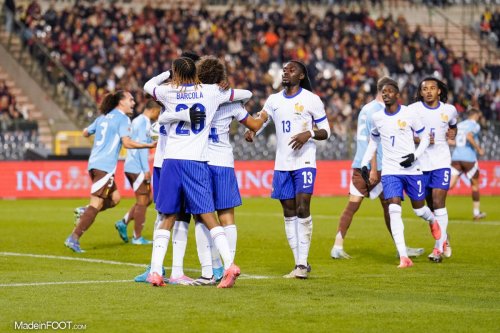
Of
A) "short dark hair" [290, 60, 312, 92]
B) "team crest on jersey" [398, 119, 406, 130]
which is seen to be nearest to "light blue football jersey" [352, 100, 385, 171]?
"team crest on jersey" [398, 119, 406, 130]

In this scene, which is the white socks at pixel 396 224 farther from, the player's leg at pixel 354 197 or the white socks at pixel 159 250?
the white socks at pixel 159 250

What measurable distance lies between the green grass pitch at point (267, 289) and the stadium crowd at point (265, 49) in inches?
704

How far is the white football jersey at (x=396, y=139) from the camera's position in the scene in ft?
48.6

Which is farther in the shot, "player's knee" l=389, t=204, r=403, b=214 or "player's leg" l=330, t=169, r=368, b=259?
"player's leg" l=330, t=169, r=368, b=259

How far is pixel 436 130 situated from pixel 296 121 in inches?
133

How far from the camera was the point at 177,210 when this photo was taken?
1170cm

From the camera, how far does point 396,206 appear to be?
14.7 metres

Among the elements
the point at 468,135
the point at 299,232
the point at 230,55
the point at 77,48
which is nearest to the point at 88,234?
the point at 299,232

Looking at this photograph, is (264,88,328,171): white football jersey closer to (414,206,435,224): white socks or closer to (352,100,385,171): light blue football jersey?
(414,206,435,224): white socks

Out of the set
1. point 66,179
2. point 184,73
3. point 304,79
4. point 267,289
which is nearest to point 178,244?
point 267,289

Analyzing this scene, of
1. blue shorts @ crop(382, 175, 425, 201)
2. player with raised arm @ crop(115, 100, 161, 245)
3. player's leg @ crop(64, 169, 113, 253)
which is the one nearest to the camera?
blue shorts @ crop(382, 175, 425, 201)

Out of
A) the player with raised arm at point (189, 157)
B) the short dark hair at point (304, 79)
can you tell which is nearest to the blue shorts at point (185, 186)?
the player with raised arm at point (189, 157)

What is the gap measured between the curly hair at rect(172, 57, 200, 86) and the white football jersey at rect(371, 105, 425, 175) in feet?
13.1

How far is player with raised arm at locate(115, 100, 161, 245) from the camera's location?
720 inches
